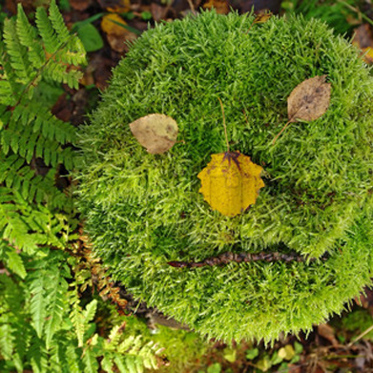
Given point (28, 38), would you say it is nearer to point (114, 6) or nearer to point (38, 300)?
point (114, 6)

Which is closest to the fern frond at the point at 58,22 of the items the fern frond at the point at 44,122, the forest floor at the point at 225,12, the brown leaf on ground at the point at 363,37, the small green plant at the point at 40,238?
the small green plant at the point at 40,238

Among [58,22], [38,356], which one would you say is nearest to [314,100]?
[58,22]

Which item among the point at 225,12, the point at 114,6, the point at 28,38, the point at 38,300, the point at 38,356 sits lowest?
the point at 38,356

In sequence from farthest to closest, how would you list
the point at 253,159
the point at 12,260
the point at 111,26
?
the point at 111,26, the point at 12,260, the point at 253,159

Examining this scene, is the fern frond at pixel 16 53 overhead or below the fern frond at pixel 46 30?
below

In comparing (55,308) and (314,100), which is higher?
(314,100)

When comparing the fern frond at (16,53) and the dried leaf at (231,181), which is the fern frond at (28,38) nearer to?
the fern frond at (16,53)

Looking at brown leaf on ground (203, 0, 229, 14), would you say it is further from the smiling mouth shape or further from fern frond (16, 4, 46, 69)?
the smiling mouth shape
